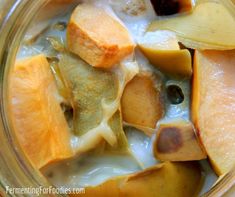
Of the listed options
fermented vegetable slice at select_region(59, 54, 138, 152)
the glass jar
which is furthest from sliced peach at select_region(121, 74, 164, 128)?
the glass jar

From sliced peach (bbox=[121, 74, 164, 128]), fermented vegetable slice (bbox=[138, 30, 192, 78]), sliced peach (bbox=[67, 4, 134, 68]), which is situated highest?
sliced peach (bbox=[67, 4, 134, 68])

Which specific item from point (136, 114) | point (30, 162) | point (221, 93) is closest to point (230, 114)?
point (221, 93)

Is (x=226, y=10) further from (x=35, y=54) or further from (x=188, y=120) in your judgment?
(x=35, y=54)

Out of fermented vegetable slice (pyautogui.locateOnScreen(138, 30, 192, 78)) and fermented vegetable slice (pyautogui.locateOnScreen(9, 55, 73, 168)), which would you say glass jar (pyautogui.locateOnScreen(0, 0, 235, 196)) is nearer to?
fermented vegetable slice (pyautogui.locateOnScreen(9, 55, 73, 168))

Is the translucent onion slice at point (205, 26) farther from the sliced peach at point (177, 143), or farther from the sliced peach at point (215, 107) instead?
the sliced peach at point (177, 143)

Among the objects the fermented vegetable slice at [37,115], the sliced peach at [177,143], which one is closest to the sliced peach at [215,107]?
the sliced peach at [177,143]
